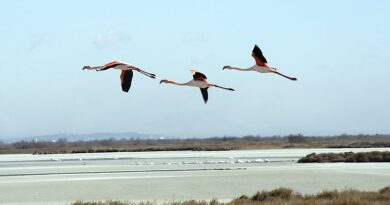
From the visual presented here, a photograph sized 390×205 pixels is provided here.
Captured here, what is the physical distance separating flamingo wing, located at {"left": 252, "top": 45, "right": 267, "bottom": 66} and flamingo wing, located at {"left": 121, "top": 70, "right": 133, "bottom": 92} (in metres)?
0.98

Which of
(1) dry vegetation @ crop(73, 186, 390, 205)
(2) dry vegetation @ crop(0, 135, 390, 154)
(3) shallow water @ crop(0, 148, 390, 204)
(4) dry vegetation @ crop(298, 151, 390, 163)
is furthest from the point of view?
(2) dry vegetation @ crop(0, 135, 390, 154)

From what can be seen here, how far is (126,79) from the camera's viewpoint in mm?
6105

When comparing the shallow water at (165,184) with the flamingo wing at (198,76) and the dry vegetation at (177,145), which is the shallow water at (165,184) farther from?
the dry vegetation at (177,145)

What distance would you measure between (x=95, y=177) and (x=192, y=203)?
→ 15.6 metres

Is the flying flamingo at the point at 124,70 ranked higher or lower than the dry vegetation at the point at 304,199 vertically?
higher

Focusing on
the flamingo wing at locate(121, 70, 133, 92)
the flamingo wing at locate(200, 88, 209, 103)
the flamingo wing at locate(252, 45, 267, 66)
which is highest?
the flamingo wing at locate(252, 45, 267, 66)

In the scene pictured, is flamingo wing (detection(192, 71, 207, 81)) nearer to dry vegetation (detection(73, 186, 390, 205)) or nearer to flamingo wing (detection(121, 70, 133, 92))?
flamingo wing (detection(121, 70, 133, 92))

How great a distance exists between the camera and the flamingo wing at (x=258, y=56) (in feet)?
18.7

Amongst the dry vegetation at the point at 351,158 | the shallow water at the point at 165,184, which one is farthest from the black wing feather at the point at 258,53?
the dry vegetation at the point at 351,158

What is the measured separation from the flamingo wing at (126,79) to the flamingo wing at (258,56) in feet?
3.22

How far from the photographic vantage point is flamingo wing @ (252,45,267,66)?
18.7 feet

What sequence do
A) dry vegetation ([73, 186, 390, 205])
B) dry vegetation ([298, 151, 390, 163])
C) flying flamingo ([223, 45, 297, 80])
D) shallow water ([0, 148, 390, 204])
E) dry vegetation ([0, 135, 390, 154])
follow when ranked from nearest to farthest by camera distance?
flying flamingo ([223, 45, 297, 80]) < dry vegetation ([73, 186, 390, 205]) < shallow water ([0, 148, 390, 204]) < dry vegetation ([298, 151, 390, 163]) < dry vegetation ([0, 135, 390, 154])

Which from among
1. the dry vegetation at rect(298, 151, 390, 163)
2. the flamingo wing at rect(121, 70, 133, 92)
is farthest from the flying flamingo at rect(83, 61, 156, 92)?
the dry vegetation at rect(298, 151, 390, 163)

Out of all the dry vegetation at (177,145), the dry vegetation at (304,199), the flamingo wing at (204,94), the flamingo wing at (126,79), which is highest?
the dry vegetation at (177,145)
